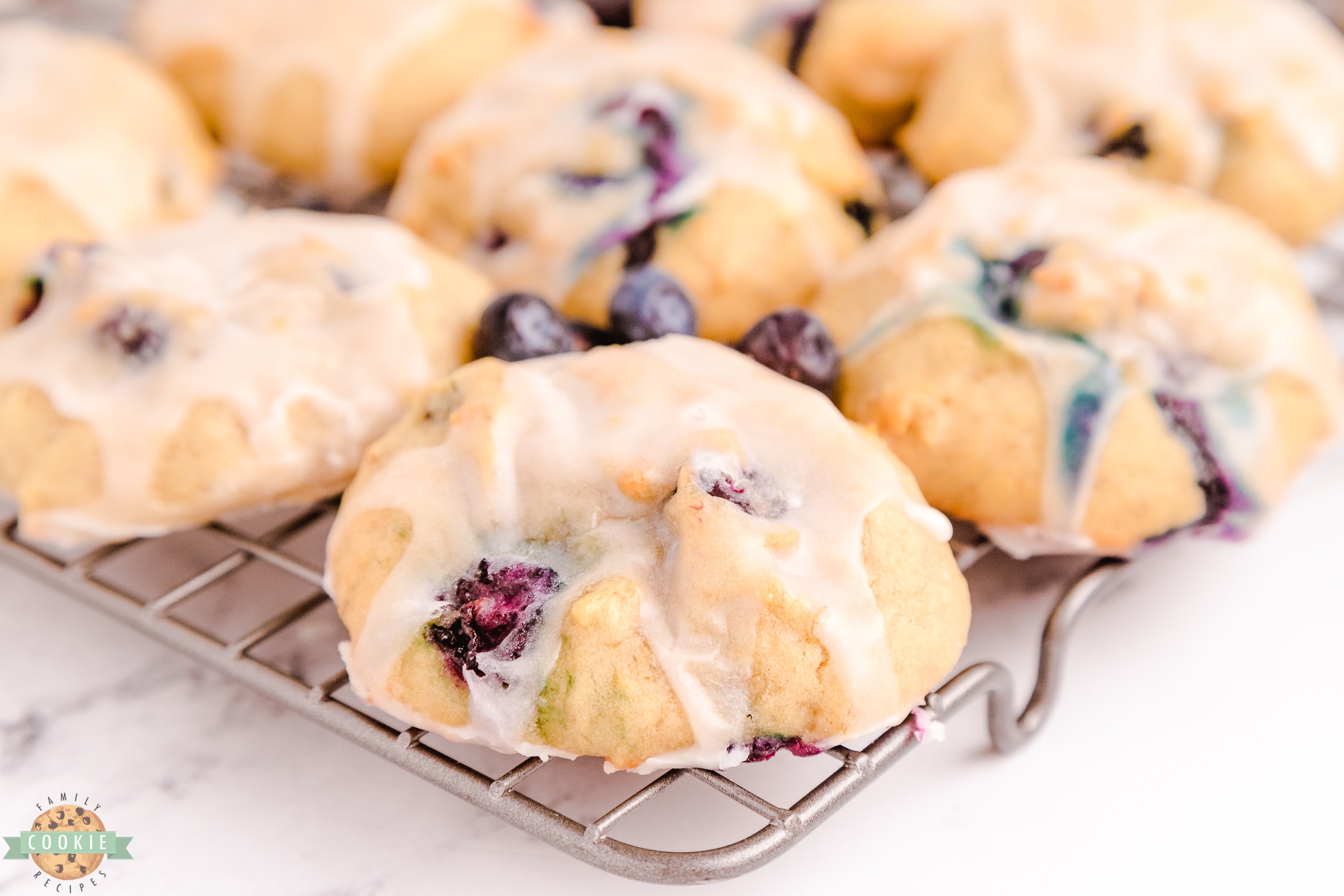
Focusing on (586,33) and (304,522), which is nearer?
(304,522)

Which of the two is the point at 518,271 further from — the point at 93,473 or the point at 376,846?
the point at 376,846

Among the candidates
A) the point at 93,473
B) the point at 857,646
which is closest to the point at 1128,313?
the point at 857,646

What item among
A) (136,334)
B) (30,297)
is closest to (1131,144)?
(136,334)

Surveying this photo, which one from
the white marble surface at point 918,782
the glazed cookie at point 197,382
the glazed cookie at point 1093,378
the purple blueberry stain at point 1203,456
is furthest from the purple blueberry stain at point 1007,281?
the glazed cookie at point 197,382

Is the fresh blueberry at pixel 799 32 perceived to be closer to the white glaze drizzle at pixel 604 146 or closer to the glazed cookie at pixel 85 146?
the white glaze drizzle at pixel 604 146

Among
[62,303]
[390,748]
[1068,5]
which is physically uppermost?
[1068,5]

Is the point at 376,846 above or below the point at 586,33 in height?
below

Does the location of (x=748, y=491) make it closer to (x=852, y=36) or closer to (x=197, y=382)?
(x=197, y=382)
